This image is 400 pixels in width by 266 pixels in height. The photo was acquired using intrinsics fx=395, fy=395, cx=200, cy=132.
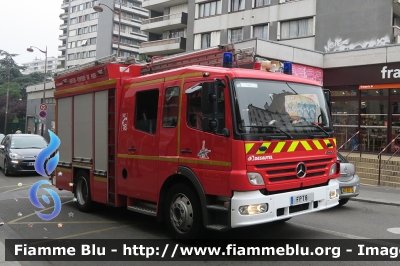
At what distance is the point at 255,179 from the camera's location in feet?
17.5

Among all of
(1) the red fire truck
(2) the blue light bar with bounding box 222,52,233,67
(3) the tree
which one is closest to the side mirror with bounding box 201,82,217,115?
(1) the red fire truck

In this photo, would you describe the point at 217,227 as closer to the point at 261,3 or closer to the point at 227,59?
the point at 227,59

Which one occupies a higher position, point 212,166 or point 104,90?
point 104,90

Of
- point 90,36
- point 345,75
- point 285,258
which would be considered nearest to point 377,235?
point 285,258

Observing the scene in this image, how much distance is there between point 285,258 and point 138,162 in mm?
3037

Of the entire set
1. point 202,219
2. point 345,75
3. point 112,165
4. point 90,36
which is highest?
point 90,36

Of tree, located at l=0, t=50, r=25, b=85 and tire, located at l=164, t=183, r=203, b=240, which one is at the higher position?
tree, located at l=0, t=50, r=25, b=85

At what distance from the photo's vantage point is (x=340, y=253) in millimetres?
5781

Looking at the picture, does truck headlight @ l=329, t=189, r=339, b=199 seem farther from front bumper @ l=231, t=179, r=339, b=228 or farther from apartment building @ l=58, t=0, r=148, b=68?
apartment building @ l=58, t=0, r=148, b=68

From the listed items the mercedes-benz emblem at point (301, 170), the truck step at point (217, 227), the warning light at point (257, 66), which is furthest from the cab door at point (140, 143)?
the mercedes-benz emblem at point (301, 170)

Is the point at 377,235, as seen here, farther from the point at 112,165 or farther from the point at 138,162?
the point at 112,165

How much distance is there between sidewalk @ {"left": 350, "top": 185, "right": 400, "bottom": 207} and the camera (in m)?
11.0

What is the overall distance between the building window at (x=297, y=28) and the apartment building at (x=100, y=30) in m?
46.2

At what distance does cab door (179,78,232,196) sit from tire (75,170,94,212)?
3367 millimetres
